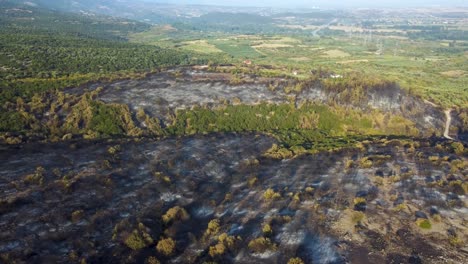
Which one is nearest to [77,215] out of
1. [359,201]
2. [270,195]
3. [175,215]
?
[175,215]

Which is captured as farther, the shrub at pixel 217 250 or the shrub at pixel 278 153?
the shrub at pixel 278 153

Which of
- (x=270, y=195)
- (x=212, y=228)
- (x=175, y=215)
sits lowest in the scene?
(x=175, y=215)

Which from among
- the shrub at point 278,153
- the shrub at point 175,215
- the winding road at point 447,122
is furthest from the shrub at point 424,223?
the winding road at point 447,122

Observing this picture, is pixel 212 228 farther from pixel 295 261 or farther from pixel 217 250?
pixel 295 261

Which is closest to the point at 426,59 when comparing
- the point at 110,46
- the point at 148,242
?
the point at 110,46

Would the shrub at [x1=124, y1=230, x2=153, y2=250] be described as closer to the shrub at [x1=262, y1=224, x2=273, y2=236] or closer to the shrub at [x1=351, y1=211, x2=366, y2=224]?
the shrub at [x1=262, y1=224, x2=273, y2=236]

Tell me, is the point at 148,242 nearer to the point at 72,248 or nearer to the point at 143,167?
the point at 72,248

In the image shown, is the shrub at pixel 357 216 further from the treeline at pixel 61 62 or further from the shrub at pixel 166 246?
the treeline at pixel 61 62

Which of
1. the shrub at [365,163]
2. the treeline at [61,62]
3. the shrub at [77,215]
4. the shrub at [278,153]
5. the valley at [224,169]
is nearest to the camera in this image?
the valley at [224,169]
